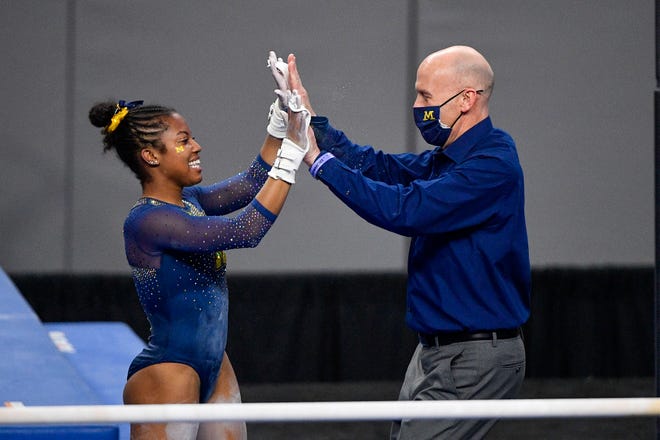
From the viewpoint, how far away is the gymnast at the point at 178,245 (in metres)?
2.60

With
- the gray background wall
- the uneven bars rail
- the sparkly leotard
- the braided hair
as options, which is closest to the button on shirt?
the sparkly leotard

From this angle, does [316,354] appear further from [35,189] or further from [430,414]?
[430,414]

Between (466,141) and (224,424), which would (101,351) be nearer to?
(224,424)

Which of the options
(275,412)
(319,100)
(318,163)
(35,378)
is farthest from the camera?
(319,100)

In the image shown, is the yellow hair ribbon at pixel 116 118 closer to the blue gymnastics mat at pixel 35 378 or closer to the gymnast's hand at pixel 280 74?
the gymnast's hand at pixel 280 74

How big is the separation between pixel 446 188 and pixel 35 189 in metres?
4.26

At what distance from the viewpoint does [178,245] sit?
259cm

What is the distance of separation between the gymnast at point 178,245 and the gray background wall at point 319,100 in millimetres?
3915

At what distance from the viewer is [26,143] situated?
21.2 ft

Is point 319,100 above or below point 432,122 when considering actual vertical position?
above

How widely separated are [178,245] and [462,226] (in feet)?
2.28

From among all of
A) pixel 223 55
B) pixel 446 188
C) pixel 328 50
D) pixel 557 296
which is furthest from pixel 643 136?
pixel 446 188

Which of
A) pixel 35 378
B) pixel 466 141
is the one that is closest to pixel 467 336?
pixel 466 141

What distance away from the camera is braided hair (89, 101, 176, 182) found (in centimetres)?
268
